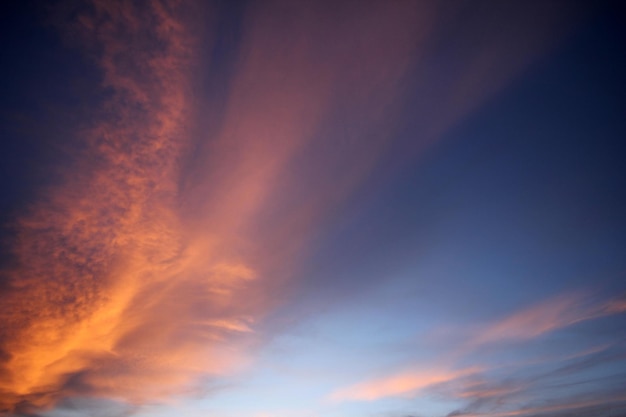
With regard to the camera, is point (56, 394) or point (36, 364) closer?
point (36, 364)

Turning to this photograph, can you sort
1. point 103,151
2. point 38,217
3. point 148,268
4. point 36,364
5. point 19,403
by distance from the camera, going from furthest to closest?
1. point 19,403
2. point 36,364
3. point 148,268
4. point 38,217
5. point 103,151

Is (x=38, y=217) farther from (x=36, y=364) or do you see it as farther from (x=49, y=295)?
(x=36, y=364)

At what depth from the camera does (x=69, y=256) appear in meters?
20.9

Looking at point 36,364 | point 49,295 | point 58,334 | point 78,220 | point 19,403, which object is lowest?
point 19,403

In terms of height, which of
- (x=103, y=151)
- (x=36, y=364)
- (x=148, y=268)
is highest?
(x=103, y=151)

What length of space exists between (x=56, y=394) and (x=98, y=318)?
72.4 ft

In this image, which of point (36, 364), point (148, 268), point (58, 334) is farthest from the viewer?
point (36, 364)

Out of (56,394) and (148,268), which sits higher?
(148,268)

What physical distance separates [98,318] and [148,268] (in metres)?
8.03

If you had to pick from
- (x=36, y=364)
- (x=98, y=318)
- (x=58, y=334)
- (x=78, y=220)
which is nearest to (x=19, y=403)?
(x=36, y=364)

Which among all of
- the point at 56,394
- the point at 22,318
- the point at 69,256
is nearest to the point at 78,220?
the point at 69,256

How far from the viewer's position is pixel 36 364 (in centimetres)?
2628

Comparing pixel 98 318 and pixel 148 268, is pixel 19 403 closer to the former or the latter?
pixel 98 318

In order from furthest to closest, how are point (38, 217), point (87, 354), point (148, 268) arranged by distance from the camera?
point (87, 354) < point (148, 268) < point (38, 217)
